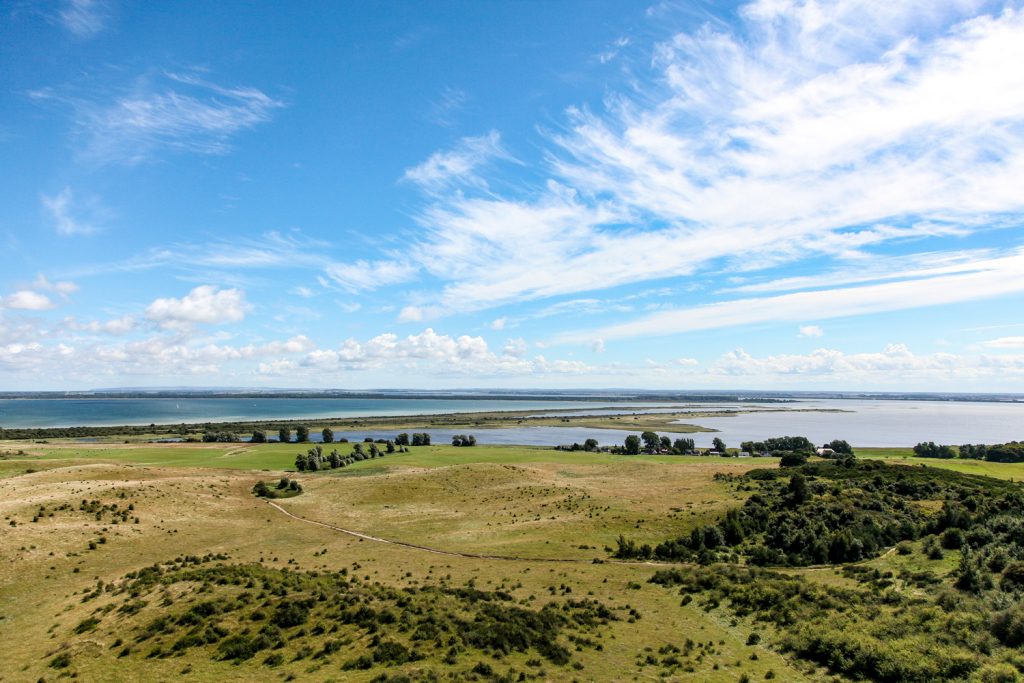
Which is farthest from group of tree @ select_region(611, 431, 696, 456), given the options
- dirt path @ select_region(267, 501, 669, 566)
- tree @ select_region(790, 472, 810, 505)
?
dirt path @ select_region(267, 501, 669, 566)

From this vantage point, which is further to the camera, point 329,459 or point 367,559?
point 329,459

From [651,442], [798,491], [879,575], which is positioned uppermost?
[798,491]

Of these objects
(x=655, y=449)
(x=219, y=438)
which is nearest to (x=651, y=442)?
(x=655, y=449)

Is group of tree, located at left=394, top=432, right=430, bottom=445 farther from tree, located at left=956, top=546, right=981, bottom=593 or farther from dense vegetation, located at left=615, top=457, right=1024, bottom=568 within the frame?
tree, located at left=956, top=546, right=981, bottom=593

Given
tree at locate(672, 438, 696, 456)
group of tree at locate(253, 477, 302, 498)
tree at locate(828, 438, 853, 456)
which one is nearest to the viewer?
group of tree at locate(253, 477, 302, 498)

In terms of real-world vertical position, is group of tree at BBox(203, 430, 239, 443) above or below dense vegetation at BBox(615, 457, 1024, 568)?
below

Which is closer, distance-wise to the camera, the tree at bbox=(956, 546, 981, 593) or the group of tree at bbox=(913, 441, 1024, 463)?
the tree at bbox=(956, 546, 981, 593)

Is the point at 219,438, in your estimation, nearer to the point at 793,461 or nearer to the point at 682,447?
the point at 682,447

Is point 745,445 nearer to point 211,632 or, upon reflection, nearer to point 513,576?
point 513,576
